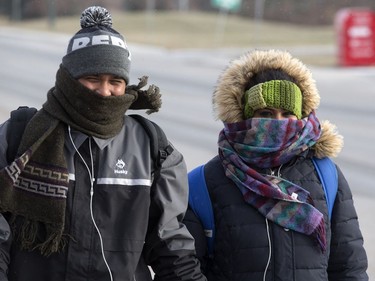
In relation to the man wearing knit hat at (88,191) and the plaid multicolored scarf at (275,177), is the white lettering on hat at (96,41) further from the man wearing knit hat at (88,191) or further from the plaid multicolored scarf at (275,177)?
the plaid multicolored scarf at (275,177)

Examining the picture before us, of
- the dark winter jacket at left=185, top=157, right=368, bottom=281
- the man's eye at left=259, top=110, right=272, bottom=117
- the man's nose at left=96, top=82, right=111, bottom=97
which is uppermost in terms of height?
the man's nose at left=96, top=82, right=111, bottom=97

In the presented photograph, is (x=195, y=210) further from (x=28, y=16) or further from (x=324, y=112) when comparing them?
(x=28, y=16)

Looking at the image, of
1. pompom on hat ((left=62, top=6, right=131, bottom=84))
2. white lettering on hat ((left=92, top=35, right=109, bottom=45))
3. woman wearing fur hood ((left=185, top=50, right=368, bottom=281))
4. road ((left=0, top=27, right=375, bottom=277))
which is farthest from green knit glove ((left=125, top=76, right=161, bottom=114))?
road ((left=0, top=27, right=375, bottom=277))

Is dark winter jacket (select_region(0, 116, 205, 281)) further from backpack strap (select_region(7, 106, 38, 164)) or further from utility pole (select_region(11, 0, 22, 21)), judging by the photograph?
utility pole (select_region(11, 0, 22, 21))

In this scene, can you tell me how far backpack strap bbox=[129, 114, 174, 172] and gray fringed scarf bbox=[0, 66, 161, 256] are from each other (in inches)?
5.2

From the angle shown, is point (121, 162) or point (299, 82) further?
point (299, 82)

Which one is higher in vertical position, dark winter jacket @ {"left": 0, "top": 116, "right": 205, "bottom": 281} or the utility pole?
dark winter jacket @ {"left": 0, "top": 116, "right": 205, "bottom": 281}

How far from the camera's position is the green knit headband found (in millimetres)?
3375

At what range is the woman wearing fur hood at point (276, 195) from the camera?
329cm

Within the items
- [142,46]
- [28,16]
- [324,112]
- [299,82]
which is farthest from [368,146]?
[28,16]

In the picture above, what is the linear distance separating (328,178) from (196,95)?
56.7 feet

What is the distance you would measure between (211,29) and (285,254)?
46358mm

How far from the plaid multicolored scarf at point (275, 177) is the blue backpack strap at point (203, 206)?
11cm

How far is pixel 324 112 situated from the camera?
57.8 feet
